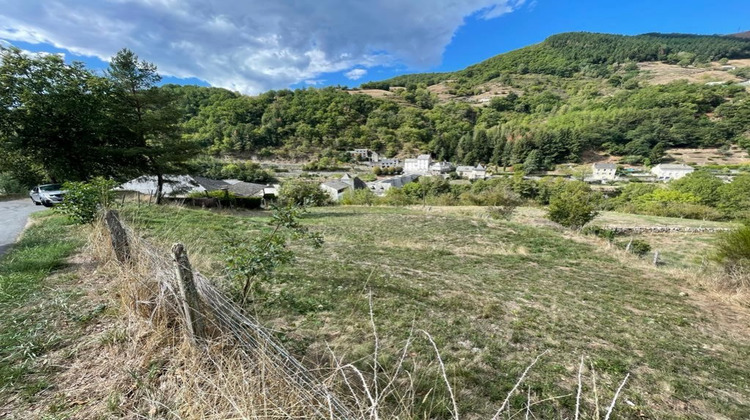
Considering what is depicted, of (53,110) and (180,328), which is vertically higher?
(53,110)

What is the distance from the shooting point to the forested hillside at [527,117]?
71.0 m

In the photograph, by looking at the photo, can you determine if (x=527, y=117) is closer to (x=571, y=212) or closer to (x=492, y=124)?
(x=492, y=124)

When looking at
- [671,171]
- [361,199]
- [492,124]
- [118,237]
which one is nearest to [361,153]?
[492,124]

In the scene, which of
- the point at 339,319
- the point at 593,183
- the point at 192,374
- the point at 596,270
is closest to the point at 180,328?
the point at 192,374

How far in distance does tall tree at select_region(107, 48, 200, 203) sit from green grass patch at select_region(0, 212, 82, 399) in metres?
9.52

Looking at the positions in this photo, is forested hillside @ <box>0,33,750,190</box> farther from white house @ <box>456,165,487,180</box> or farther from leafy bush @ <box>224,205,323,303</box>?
leafy bush @ <box>224,205,323,303</box>

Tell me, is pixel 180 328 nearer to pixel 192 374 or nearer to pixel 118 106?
pixel 192 374

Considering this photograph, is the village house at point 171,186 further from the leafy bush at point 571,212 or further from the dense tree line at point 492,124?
the dense tree line at point 492,124

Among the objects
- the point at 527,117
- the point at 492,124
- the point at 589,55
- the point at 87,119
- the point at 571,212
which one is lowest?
the point at 571,212

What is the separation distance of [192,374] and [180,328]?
1.73ft

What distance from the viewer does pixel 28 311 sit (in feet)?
9.53

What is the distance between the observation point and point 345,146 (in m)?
85.8

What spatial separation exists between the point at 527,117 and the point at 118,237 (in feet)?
378

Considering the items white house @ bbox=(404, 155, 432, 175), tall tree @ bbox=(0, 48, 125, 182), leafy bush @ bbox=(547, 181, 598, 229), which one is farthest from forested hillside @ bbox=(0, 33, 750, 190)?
leafy bush @ bbox=(547, 181, 598, 229)
